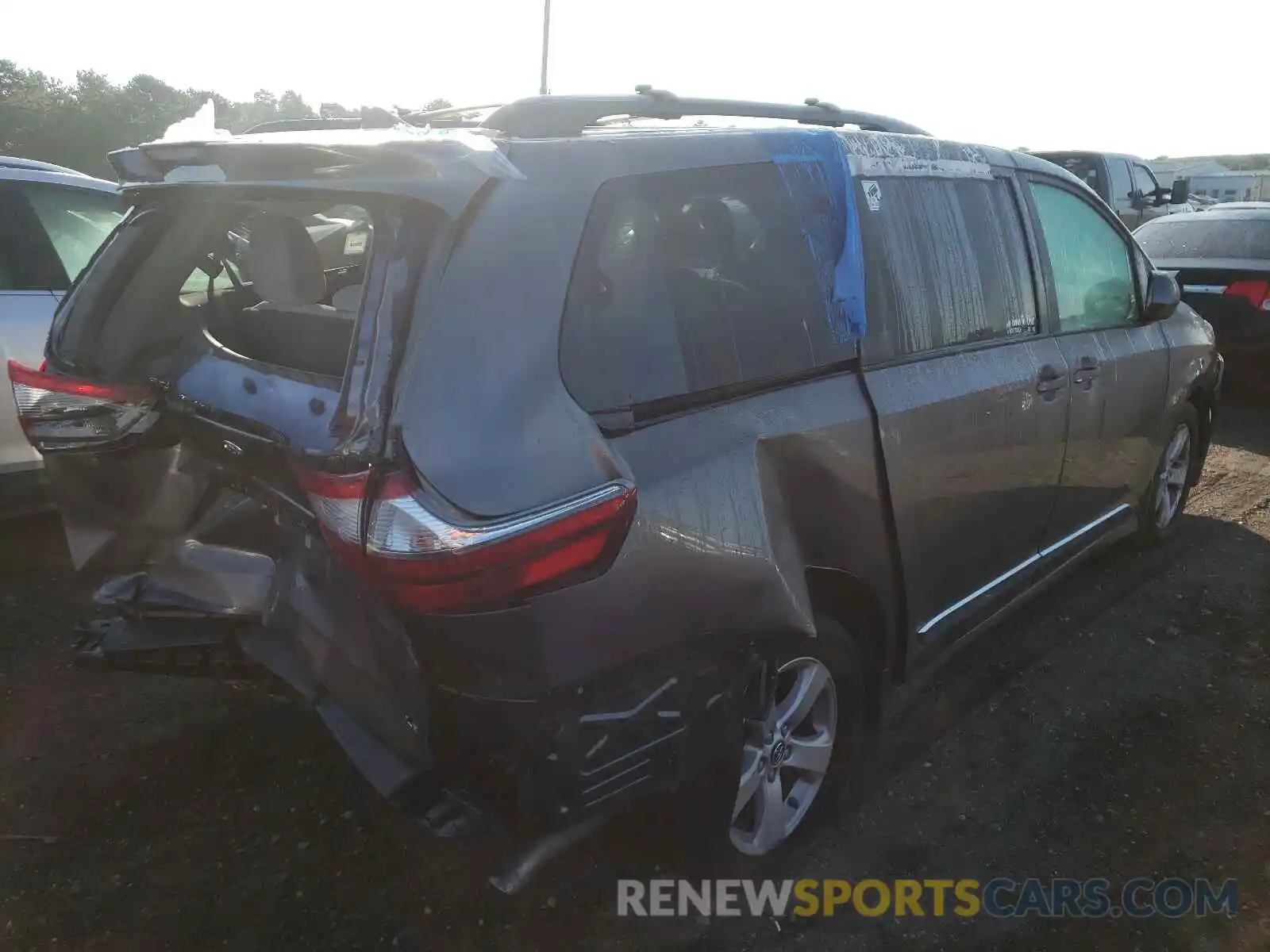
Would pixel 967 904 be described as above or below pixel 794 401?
below

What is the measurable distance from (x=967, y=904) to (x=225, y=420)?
2.29 meters

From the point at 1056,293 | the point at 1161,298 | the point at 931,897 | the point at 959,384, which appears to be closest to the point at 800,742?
the point at 931,897

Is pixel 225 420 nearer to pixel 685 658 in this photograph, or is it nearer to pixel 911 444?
pixel 685 658

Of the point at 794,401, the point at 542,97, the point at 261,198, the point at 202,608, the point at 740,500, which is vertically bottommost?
the point at 202,608

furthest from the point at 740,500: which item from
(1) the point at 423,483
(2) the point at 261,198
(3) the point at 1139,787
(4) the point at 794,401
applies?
(3) the point at 1139,787

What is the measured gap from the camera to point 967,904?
102 inches

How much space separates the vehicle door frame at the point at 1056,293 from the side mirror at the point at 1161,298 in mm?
42

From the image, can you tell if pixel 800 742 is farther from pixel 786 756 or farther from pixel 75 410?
pixel 75 410

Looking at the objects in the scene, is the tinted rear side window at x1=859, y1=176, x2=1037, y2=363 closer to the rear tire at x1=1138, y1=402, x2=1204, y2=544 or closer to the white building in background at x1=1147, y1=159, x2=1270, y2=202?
the rear tire at x1=1138, y1=402, x2=1204, y2=544

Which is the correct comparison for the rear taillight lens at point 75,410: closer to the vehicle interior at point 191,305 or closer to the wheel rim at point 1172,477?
the vehicle interior at point 191,305

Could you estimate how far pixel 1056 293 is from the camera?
3.44 metres

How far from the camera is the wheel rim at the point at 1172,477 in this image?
4.61 meters

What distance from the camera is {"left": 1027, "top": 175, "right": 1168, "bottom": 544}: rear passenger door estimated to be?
3.47m

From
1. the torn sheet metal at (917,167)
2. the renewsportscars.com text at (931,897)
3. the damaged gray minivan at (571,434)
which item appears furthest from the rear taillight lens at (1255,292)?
the renewsportscars.com text at (931,897)
